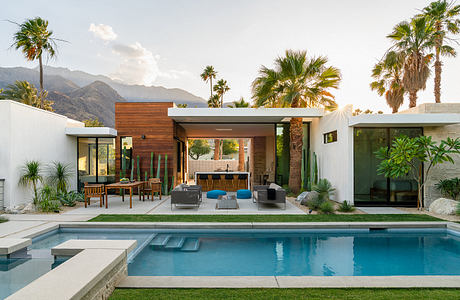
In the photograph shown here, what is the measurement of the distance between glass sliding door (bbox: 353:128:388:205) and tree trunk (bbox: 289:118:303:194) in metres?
2.66

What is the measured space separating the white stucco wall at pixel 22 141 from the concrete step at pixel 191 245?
21.1 feet

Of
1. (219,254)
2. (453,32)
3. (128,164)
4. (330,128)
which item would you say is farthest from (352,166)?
(453,32)

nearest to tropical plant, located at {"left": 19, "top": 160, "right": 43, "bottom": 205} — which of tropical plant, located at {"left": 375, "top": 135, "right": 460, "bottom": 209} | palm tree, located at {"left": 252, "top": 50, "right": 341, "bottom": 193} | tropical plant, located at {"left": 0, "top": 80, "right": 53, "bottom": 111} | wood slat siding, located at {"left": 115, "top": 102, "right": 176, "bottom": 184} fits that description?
wood slat siding, located at {"left": 115, "top": 102, "right": 176, "bottom": 184}

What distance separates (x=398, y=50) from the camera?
41.0ft

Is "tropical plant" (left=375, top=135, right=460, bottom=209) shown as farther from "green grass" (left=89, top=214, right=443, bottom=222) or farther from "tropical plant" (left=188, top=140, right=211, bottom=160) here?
"tropical plant" (left=188, top=140, right=211, bottom=160)

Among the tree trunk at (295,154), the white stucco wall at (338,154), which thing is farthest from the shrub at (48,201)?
the white stucco wall at (338,154)

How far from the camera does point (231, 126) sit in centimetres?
1366

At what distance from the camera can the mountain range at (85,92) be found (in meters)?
A: 65.7

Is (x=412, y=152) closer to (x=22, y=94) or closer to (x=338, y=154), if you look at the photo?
(x=338, y=154)

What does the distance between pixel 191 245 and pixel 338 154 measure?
21.1 ft

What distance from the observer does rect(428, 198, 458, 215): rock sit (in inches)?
298

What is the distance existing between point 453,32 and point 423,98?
3290 mm

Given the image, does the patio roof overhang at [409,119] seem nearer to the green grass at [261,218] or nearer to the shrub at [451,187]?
the shrub at [451,187]

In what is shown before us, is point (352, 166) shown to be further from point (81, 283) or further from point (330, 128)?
point (81, 283)
